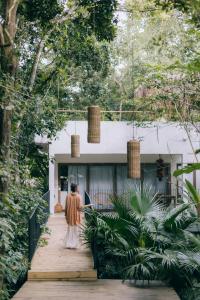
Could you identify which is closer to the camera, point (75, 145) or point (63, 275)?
point (63, 275)

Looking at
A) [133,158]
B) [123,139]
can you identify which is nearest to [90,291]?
[133,158]

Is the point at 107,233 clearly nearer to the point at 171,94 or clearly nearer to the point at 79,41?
the point at 79,41

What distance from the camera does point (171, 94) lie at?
14.0 metres

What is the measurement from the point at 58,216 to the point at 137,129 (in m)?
4.44

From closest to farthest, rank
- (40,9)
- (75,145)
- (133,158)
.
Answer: (40,9) < (133,158) < (75,145)

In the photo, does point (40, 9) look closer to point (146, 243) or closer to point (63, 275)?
point (146, 243)

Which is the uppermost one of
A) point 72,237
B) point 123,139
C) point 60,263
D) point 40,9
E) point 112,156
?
point 40,9

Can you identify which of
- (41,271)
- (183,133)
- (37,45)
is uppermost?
(37,45)

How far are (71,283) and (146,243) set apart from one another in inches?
65.8

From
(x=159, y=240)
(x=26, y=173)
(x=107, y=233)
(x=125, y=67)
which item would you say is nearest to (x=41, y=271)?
(x=107, y=233)

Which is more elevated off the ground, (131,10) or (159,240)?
(131,10)

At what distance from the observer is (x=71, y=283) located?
26.3ft

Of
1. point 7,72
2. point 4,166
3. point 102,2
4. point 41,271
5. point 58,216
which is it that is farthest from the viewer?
point 58,216

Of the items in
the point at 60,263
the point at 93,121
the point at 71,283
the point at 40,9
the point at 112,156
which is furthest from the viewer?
the point at 112,156
